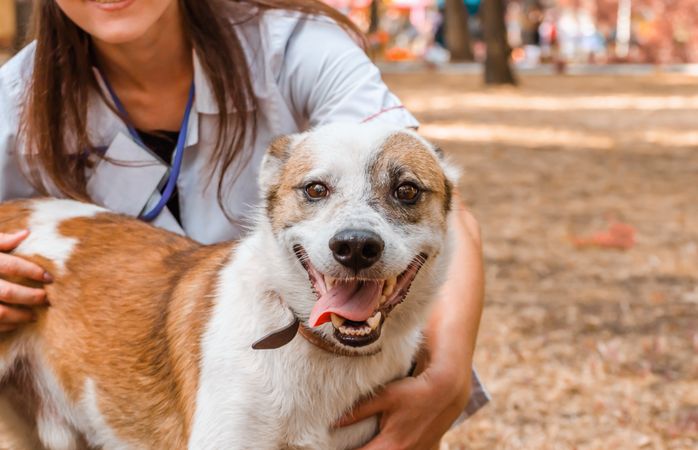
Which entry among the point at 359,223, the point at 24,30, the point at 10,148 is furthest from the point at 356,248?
the point at 24,30

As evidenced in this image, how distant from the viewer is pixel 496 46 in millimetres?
16750

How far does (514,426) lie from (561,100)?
12218 mm

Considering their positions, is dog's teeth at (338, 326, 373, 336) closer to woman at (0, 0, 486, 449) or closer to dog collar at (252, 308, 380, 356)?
dog collar at (252, 308, 380, 356)

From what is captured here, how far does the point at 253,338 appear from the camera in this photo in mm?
2434

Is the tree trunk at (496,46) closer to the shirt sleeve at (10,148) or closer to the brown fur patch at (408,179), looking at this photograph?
the shirt sleeve at (10,148)

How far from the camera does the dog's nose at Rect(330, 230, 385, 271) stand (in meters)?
2.14

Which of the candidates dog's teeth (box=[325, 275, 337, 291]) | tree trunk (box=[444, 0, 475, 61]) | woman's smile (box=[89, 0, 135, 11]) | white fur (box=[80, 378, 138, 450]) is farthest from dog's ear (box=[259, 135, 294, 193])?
tree trunk (box=[444, 0, 475, 61])

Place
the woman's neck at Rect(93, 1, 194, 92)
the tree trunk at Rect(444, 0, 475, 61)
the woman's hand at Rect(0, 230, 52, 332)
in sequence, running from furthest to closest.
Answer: the tree trunk at Rect(444, 0, 475, 61) < the woman's neck at Rect(93, 1, 194, 92) < the woman's hand at Rect(0, 230, 52, 332)

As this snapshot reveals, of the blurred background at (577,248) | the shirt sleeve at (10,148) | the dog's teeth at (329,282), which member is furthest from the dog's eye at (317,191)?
the blurred background at (577,248)

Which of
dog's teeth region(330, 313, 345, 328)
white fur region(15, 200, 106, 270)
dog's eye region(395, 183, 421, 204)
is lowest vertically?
white fur region(15, 200, 106, 270)

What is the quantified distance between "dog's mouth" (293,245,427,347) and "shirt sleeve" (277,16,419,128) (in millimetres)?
721

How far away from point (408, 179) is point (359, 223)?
282 mm

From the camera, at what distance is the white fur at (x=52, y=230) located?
2893 millimetres

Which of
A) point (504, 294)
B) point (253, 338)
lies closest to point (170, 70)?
point (253, 338)
